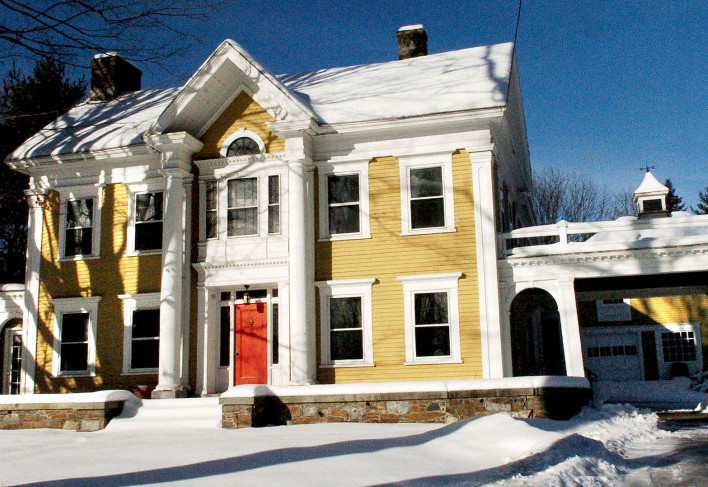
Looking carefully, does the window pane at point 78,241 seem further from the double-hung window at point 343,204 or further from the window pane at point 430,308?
the window pane at point 430,308

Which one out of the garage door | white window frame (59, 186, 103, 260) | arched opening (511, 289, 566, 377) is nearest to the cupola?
the garage door

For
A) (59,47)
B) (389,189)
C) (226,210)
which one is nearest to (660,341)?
(389,189)

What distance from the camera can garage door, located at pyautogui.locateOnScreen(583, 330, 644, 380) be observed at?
107ft

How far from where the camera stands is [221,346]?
17109 mm

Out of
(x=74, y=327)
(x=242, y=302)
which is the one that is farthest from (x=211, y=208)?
(x=74, y=327)

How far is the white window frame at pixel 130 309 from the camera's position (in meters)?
17.2

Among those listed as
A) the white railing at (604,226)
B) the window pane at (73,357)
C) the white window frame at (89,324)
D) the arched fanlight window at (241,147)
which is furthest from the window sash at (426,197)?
the window pane at (73,357)

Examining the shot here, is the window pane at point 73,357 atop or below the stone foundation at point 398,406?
atop

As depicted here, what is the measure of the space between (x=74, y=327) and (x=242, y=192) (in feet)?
18.1

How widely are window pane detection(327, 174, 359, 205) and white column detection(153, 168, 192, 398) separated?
352 cm

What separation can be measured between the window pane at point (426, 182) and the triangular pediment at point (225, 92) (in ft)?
8.84

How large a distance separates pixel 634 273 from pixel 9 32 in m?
13.2

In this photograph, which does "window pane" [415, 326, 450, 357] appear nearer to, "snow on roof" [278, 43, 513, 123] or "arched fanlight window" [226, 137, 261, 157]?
"snow on roof" [278, 43, 513, 123]

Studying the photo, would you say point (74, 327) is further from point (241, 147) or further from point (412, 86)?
point (412, 86)
